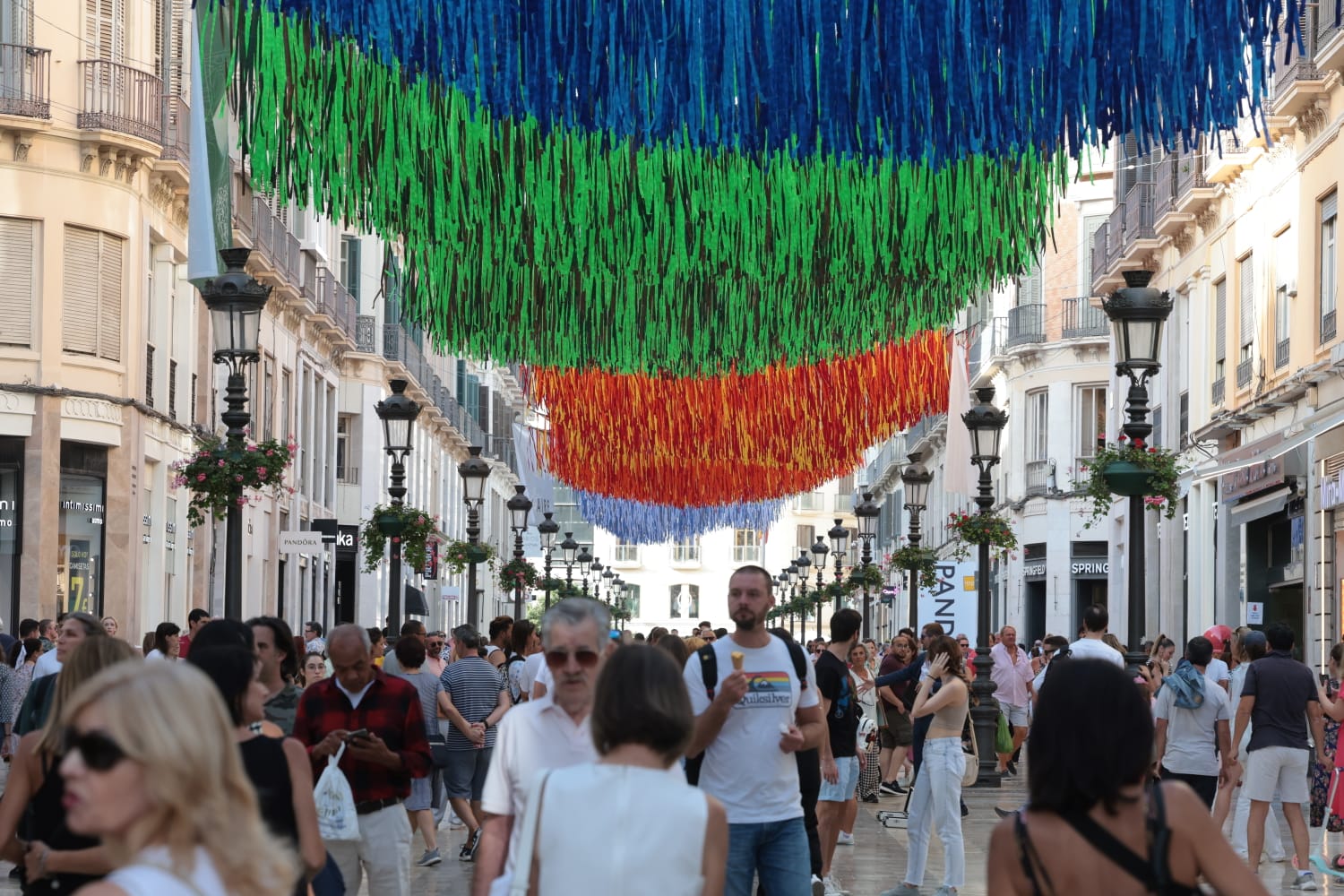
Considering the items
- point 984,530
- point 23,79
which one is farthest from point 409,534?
point 984,530

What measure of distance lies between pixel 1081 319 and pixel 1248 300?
20325 mm

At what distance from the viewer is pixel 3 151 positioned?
28328mm

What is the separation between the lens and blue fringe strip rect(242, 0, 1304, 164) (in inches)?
322

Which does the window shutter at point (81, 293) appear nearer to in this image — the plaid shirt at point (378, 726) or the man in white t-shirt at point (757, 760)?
the plaid shirt at point (378, 726)

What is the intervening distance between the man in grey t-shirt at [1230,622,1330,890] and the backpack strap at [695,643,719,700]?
20.1 feet

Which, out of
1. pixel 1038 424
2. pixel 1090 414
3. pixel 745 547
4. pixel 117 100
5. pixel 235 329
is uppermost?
pixel 117 100

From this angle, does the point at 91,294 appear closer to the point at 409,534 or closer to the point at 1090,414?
the point at 409,534

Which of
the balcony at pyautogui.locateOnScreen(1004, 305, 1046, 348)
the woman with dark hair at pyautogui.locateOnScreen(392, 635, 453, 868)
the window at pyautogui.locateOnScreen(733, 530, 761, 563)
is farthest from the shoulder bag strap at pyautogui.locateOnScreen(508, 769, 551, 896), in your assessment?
the window at pyautogui.locateOnScreen(733, 530, 761, 563)

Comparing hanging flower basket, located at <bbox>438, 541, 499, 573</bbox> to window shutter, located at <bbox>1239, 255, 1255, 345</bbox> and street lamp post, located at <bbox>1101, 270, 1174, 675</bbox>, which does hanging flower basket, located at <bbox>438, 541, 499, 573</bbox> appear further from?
street lamp post, located at <bbox>1101, 270, 1174, 675</bbox>

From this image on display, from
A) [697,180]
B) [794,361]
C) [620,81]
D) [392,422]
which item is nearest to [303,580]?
[392,422]

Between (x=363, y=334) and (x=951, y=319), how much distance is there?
1363 inches

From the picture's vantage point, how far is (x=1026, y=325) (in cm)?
5197

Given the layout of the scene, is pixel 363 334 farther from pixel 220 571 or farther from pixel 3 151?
pixel 3 151

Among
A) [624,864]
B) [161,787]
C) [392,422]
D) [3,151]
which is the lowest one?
[624,864]
